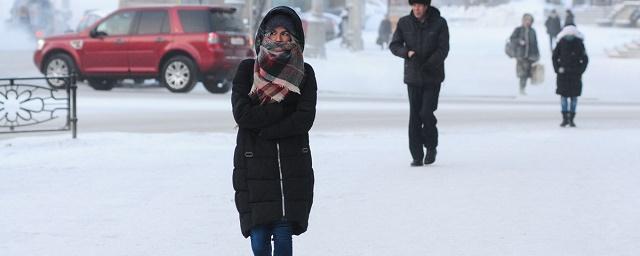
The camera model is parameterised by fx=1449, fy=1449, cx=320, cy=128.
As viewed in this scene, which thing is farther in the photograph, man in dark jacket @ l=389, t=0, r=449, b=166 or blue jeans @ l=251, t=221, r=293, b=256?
man in dark jacket @ l=389, t=0, r=449, b=166

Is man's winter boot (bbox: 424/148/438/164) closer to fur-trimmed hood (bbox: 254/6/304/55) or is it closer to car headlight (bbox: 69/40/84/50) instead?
fur-trimmed hood (bbox: 254/6/304/55)

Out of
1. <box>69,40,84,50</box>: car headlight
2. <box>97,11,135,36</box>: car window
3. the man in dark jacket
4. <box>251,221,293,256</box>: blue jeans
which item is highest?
the man in dark jacket

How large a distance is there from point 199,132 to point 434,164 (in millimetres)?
4487

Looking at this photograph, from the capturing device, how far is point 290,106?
6559mm

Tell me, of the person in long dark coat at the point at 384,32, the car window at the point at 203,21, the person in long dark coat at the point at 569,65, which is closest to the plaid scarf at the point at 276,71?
the person in long dark coat at the point at 569,65

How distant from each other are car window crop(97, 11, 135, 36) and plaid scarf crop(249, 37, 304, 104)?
20623mm

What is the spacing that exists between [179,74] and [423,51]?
1403 cm

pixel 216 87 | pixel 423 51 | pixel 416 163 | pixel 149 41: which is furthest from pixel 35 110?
pixel 216 87

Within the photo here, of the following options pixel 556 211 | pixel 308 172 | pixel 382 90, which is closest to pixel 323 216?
pixel 556 211

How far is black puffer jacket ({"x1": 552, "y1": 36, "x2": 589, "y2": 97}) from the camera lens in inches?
731

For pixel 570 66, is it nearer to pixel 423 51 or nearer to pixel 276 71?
pixel 423 51

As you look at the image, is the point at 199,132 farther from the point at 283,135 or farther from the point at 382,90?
the point at 382,90

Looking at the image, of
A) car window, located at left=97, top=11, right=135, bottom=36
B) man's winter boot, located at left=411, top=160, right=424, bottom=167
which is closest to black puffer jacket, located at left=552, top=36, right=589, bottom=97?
man's winter boot, located at left=411, top=160, right=424, bottom=167

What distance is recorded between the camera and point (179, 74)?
26234mm
